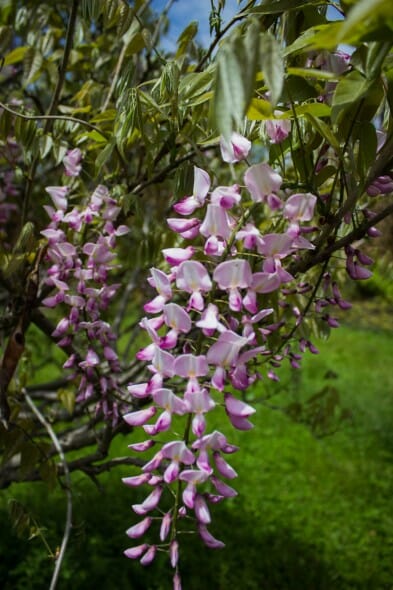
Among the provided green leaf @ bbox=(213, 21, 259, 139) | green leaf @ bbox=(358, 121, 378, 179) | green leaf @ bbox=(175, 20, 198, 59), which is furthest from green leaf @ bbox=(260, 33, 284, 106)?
green leaf @ bbox=(175, 20, 198, 59)

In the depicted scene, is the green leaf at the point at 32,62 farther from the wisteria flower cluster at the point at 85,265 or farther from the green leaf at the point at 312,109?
the green leaf at the point at 312,109

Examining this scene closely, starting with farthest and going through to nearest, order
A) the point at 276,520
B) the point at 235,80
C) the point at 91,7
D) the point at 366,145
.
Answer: the point at 276,520
the point at 91,7
the point at 366,145
the point at 235,80

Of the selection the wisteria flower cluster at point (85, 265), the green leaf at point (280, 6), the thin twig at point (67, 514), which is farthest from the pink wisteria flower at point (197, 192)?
the thin twig at point (67, 514)

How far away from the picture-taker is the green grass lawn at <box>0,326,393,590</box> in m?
2.07

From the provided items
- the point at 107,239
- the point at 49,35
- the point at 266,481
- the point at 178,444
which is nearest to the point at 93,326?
the point at 107,239

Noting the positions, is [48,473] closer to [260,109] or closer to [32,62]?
[260,109]

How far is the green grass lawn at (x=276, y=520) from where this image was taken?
2.07 metres

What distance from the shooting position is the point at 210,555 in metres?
2.29

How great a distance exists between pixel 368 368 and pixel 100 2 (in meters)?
5.07

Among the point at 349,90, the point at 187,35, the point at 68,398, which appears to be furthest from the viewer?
the point at 68,398

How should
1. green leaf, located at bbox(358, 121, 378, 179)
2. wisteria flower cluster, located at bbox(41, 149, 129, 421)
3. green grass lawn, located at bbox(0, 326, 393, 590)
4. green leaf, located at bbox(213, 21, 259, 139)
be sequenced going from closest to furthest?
green leaf, located at bbox(213, 21, 259, 139) < green leaf, located at bbox(358, 121, 378, 179) < wisteria flower cluster, located at bbox(41, 149, 129, 421) < green grass lawn, located at bbox(0, 326, 393, 590)

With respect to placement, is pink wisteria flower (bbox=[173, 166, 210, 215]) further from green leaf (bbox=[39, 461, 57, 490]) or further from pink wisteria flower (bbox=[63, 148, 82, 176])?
green leaf (bbox=[39, 461, 57, 490])

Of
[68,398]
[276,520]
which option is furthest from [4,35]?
[276,520]

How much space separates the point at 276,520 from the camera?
2678mm
